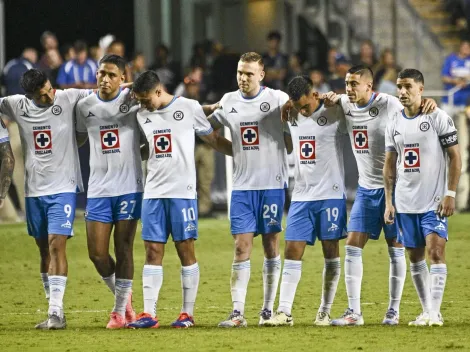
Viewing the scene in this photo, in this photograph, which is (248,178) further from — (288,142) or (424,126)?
(424,126)

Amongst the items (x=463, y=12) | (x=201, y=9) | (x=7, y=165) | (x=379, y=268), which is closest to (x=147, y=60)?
(x=201, y=9)

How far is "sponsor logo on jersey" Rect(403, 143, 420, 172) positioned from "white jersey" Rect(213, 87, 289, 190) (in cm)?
113

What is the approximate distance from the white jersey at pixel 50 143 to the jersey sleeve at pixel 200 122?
102 cm

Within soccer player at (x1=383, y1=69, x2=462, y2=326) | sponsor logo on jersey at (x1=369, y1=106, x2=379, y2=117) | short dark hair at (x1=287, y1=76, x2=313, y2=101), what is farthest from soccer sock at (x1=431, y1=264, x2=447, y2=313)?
short dark hair at (x1=287, y1=76, x2=313, y2=101)

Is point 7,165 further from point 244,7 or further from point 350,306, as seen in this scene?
point 244,7

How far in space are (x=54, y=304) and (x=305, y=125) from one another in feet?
8.76

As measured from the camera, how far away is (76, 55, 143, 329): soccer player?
11.5 m

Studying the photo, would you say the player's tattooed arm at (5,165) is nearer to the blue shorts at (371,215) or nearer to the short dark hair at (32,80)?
the short dark hair at (32,80)

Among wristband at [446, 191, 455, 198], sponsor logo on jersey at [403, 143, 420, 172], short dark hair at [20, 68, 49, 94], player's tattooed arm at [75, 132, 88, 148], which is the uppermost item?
short dark hair at [20, 68, 49, 94]

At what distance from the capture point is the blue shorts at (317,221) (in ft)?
37.5

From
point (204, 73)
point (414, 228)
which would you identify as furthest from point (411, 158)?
point (204, 73)

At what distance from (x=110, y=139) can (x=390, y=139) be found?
2432 millimetres

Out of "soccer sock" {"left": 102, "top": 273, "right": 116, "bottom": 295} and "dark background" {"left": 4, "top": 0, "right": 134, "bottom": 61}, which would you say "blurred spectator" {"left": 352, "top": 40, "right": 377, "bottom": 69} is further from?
"soccer sock" {"left": 102, "top": 273, "right": 116, "bottom": 295}

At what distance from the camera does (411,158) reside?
36.8ft
